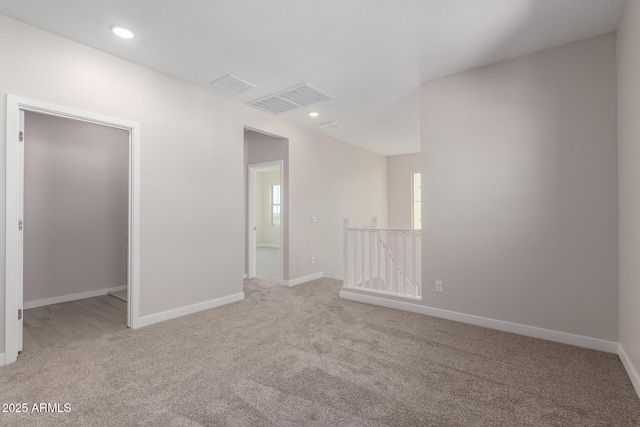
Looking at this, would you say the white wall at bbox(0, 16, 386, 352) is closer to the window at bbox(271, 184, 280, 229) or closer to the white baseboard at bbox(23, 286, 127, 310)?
the white baseboard at bbox(23, 286, 127, 310)

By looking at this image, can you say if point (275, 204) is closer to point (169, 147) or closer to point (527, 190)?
point (169, 147)

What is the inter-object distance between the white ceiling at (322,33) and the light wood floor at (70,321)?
8.94ft

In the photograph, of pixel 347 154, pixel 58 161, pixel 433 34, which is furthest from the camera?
pixel 347 154

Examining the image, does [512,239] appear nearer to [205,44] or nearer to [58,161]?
[205,44]

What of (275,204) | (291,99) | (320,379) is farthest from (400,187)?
(320,379)

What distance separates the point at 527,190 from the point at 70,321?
4959 mm

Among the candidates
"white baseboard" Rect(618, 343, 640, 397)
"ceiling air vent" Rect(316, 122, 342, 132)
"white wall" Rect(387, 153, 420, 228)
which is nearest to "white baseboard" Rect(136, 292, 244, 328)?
"ceiling air vent" Rect(316, 122, 342, 132)

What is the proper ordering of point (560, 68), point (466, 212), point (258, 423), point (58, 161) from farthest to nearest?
point (58, 161) < point (466, 212) < point (560, 68) < point (258, 423)

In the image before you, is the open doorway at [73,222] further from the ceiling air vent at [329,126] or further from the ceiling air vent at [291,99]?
the ceiling air vent at [329,126]

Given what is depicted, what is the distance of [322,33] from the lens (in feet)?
8.72

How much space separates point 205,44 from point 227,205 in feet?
6.31

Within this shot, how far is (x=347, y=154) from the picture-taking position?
6.59 m

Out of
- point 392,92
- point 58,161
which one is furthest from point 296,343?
point 58,161

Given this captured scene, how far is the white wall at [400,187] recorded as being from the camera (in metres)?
7.87
